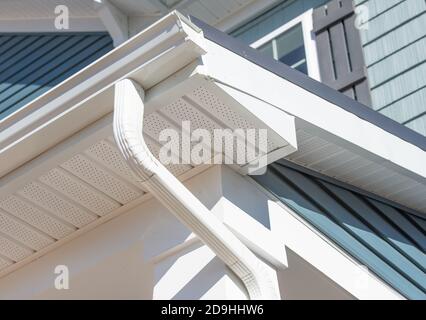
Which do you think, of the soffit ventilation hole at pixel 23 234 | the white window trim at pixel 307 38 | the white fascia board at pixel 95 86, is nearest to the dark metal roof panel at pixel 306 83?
the white fascia board at pixel 95 86

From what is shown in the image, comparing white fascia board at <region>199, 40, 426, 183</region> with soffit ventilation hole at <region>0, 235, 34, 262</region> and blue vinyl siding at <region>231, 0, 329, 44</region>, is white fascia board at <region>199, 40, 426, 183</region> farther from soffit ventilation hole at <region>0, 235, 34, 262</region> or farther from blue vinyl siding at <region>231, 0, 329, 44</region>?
blue vinyl siding at <region>231, 0, 329, 44</region>

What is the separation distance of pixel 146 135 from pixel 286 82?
65 centimetres

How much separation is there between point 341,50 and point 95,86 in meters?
2.93

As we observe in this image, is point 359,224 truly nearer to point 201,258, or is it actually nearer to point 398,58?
point 201,258

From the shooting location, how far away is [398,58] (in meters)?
5.48

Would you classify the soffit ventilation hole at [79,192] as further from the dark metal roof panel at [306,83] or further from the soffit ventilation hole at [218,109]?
the dark metal roof panel at [306,83]

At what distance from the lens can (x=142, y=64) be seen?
3178 millimetres

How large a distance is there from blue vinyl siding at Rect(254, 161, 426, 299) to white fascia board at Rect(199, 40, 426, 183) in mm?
246

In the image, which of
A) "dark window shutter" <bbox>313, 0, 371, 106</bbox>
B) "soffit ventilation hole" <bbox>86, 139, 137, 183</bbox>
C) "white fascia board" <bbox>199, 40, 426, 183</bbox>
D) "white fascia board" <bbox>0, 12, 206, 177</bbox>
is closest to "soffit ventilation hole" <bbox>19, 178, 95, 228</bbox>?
"white fascia board" <bbox>0, 12, 206, 177</bbox>

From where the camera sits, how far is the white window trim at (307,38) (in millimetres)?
5852
